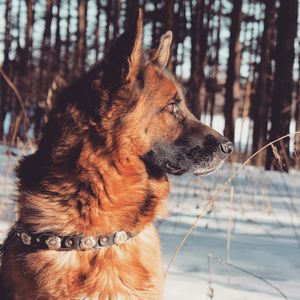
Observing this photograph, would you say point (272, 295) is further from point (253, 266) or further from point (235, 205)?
point (235, 205)

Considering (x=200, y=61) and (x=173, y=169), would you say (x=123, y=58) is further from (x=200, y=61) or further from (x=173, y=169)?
(x=200, y=61)

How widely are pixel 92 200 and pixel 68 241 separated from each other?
0.23 metres

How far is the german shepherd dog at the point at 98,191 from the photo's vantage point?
236 cm

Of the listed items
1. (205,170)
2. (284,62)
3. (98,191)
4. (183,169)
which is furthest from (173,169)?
(284,62)

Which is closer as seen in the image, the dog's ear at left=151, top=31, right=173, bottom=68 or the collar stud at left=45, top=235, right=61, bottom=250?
the collar stud at left=45, top=235, right=61, bottom=250

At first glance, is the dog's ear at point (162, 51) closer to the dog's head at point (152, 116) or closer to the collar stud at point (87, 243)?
the dog's head at point (152, 116)

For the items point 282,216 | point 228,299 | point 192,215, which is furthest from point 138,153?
point 282,216

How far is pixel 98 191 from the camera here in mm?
2455

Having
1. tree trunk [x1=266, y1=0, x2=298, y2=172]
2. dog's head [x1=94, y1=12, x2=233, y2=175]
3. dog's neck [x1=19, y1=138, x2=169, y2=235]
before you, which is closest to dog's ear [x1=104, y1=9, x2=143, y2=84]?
dog's head [x1=94, y1=12, x2=233, y2=175]

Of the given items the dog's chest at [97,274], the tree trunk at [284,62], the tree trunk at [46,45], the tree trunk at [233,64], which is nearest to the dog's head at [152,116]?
the dog's chest at [97,274]

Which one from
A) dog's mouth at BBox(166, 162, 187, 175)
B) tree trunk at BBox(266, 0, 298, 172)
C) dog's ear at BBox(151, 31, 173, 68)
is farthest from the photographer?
tree trunk at BBox(266, 0, 298, 172)

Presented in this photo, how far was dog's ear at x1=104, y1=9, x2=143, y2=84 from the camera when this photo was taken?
8.05 feet

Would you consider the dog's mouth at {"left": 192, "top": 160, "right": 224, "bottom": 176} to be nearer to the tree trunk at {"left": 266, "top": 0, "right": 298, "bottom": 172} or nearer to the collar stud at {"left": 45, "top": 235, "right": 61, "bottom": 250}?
the collar stud at {"left": 45, "top": 235, "right": 61, "bottom": 250}

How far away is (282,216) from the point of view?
690cm
